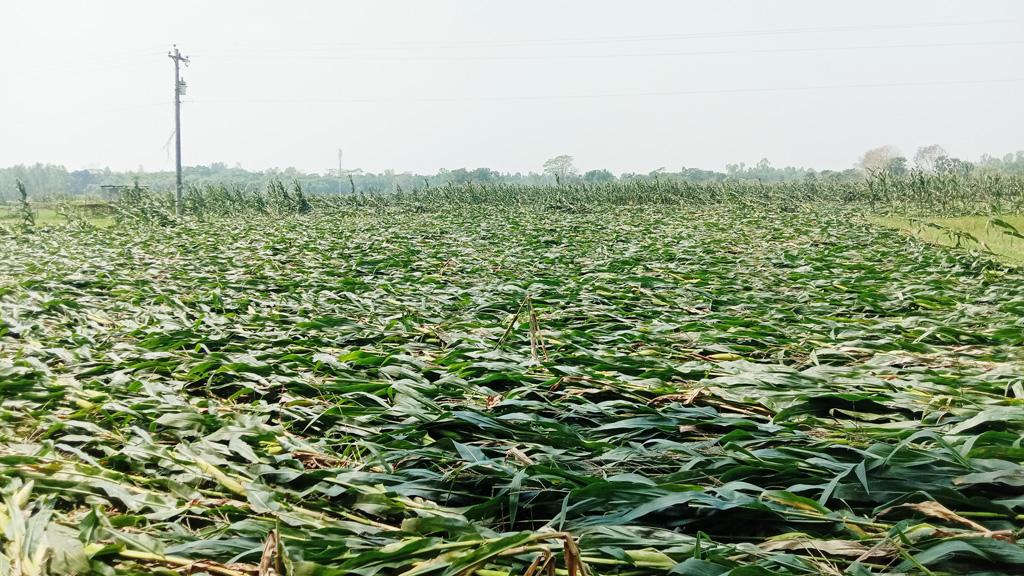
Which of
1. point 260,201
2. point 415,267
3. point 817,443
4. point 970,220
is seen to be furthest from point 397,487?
point 260,201

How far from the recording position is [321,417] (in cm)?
250

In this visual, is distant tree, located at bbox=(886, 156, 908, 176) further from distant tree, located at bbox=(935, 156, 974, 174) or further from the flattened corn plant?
the flattened corn plant

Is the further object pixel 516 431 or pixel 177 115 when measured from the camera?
pixel 177 115

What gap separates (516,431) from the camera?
7.12 feet

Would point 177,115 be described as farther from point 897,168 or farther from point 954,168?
point 897,168

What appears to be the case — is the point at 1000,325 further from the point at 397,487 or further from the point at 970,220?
the point at 970,220

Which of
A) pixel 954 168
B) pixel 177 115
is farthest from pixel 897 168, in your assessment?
pixel 177 115

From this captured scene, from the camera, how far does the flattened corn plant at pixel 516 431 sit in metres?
1.50

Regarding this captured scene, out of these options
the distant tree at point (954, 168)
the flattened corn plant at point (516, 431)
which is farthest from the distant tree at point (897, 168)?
the flattened corn plant at point (516, 431)

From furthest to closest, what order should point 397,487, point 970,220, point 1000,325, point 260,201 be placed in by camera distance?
point 260,201, point 970,220, point 1000,325, point 397,487

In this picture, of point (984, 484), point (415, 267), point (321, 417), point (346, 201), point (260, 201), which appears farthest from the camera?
point (346, 201)

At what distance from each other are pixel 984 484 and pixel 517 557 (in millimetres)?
1199

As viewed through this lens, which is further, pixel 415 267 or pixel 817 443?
pixel 415 267

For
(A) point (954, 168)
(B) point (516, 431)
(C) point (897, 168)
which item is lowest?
(B) point (516, 431)
